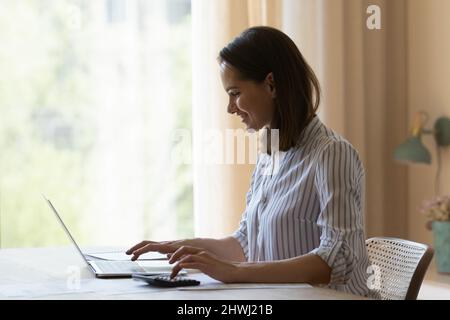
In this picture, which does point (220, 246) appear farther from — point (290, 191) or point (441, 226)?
point (441, 226)

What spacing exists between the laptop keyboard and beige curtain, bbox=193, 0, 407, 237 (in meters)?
1.51

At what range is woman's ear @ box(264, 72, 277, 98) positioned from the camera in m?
1.82

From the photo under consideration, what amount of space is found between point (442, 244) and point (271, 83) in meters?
1.85

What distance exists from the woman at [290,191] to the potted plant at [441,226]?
163 centimetres

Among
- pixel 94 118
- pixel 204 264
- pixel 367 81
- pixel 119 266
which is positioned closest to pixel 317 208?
pixel 204 264

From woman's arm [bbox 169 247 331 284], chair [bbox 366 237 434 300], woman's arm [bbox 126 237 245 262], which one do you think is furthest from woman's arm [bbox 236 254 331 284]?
woman's arm [bbox 126 237 245 262]

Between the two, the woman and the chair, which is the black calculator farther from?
the chair

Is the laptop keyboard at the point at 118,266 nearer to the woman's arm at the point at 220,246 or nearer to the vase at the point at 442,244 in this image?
the woman's arm at the point at 220,246

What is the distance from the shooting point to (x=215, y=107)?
3.31m

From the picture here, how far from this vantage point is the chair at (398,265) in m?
1.69

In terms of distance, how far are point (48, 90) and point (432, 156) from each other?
5.56ft

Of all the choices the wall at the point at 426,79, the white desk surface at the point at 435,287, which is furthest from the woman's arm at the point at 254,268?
the wall at the point at 426,79

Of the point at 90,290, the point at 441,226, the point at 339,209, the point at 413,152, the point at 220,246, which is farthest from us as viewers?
the point at 413,152

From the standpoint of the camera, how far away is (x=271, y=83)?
5.99 feet
